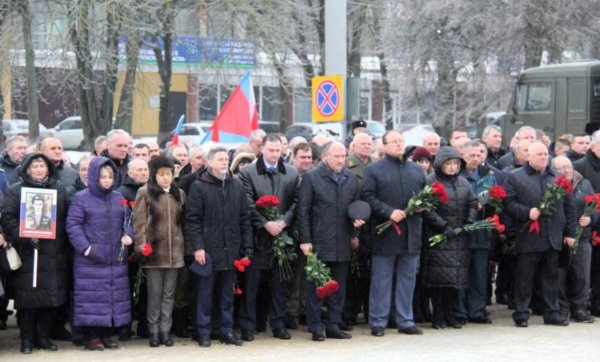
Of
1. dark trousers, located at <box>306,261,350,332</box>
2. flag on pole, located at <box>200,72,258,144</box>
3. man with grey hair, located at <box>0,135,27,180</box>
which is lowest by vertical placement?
dark trousers, located at <box>306,261,350,332</box>

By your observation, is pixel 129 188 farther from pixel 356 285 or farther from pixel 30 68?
pixel 30 68

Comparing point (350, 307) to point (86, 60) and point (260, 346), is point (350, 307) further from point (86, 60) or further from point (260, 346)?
point (86, 60)

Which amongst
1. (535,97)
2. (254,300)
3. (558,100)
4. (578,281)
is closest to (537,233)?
(578,281)

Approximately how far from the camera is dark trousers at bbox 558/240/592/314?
38.1ft

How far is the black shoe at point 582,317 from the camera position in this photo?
11578 millimetres

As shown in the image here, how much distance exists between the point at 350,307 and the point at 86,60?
37.7 feet

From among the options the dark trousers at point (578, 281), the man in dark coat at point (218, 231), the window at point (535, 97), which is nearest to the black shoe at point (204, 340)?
the man in dark coat at point (218, 231)

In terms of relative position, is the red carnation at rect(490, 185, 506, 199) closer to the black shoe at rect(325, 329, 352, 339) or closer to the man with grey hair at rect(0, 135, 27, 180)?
the black shoe at rect(325, 329, 352, 339)

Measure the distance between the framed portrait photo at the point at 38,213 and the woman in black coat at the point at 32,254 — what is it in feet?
0.27

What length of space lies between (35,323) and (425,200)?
3915mm

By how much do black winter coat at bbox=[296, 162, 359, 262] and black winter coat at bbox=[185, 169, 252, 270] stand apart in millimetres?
664

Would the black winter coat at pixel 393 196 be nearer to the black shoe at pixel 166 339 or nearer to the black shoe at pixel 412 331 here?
the black shoe at pixel 412 331

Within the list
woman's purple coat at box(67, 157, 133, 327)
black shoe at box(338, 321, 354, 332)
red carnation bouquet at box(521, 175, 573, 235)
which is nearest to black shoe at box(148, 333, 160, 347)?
woman's purple coat at box(67, 157, 133, 327)

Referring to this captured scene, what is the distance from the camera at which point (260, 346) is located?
33.4 ft
